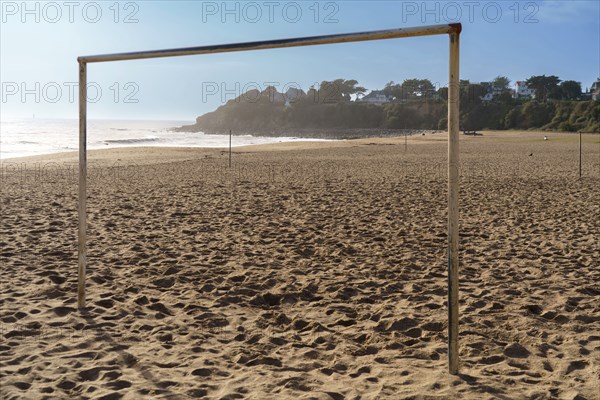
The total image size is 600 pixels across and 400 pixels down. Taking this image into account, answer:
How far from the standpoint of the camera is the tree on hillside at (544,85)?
9944cm

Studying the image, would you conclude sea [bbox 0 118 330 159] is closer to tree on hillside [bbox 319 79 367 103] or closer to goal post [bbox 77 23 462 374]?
goal post [bbox 77 23 462 374]

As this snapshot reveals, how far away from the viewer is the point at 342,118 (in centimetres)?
11181

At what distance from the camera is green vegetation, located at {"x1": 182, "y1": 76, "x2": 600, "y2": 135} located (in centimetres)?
8188

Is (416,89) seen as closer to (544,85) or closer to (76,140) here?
(544,85)

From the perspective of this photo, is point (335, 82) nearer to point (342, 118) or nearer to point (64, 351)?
point (342, 118)

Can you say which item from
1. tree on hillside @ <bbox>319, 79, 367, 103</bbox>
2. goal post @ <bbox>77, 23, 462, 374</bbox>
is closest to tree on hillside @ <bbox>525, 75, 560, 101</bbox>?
tree on hillside @ <bbox>319, 79, 367, 103</bbox>

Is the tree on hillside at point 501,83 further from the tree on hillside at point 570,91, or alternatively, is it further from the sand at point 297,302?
the sand at point 297,302

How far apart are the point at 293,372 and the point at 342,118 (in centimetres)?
10988

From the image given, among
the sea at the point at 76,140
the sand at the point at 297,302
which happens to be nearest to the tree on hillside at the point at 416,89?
the sea at the point at 76,140

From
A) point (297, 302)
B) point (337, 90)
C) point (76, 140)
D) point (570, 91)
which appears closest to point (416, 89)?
point (337, 90)

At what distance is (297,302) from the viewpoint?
496 cm

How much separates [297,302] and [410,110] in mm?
102614

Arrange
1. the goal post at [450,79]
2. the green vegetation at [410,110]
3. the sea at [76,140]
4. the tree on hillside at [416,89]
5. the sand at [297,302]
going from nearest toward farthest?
the goal post at [450,79] → the sand at [297,302] → the sea at [76,140] → the green vegetation at [410,110] → the tree on hillside at [416,89]

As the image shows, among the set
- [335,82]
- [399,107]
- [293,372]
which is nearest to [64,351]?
[293,372]
